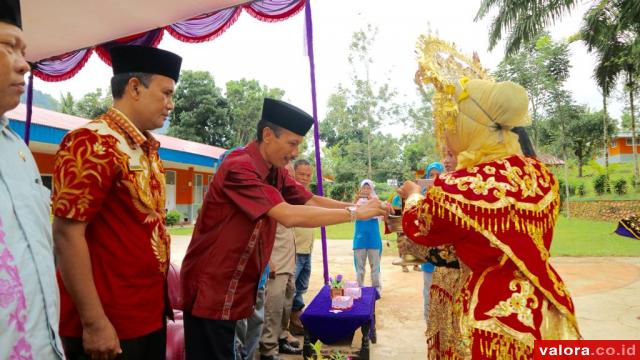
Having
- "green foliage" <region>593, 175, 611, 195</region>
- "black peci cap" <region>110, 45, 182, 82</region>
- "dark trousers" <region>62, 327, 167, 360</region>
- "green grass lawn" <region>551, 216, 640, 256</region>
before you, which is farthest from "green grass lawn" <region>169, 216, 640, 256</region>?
"black peci cap" <region>110, 45, 182, 82</region>

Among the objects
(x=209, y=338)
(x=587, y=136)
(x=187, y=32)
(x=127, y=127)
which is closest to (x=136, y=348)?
(x=209, y=338)

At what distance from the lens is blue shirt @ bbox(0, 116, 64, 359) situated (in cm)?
105

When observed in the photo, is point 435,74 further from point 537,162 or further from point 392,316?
point 392,316

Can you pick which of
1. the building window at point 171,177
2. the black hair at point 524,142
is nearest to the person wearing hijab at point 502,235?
the black hair at point 524,142

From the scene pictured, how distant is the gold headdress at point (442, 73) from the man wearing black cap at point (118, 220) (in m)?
1.32

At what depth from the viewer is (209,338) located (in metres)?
2.15

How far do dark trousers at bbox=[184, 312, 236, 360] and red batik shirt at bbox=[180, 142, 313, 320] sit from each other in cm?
6

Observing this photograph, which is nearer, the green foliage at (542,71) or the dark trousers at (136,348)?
the dark trousers at (136,348)

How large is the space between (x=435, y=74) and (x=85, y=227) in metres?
1.79

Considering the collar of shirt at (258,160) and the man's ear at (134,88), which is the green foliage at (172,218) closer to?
the collar of shirt at (258,160)

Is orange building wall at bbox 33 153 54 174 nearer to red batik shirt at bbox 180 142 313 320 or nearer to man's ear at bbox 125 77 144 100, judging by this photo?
red batik shirt at bbox 180 142 313 320

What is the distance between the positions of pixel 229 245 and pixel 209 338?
51 cm

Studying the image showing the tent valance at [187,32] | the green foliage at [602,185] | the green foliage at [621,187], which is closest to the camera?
the tent valance at [187,32]

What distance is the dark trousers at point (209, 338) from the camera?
2.16 metres
